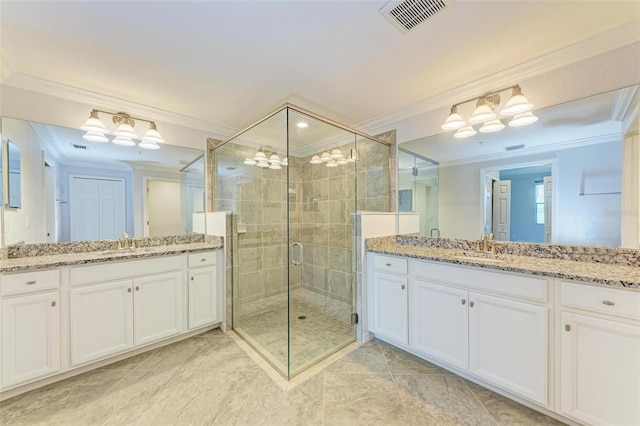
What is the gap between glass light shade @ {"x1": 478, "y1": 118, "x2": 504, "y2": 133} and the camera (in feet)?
6.52

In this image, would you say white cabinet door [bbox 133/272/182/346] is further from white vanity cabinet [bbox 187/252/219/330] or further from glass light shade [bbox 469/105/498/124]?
glass light shade [bbox 469/105/498/124]

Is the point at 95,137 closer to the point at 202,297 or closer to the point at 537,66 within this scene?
the point at 202,297

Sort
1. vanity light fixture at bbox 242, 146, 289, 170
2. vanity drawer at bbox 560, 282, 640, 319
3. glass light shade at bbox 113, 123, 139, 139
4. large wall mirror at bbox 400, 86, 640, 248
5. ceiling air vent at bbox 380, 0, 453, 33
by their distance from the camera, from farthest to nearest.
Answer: vanity light fixture at bbox 242, 146, 289, 170, glass light shade at bbox 113, 123, 139, 139, large wall mirror at bbox 400, 86, 640, 248, ceiling air vent at bbox 380, 0, 453, 33, vanity drawer at bbox 560, 282, 640, 319

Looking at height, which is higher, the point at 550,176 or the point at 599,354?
the point at 550,176

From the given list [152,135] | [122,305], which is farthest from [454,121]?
[122,305]

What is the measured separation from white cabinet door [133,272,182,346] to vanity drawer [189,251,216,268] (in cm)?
15

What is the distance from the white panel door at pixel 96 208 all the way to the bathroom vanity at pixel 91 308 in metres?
0.21

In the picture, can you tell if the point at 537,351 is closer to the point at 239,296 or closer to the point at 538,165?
the point at 538,165

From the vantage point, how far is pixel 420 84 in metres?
2.12

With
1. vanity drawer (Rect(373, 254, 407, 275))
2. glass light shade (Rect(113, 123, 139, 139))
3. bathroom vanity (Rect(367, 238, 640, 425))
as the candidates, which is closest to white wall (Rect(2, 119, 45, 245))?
glass light shade (Rect(113, 123, 139, 139))

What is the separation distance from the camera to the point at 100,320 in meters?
1.92

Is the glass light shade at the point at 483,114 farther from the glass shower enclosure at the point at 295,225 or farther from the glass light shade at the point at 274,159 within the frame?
the glass light shade at the point at 274,159

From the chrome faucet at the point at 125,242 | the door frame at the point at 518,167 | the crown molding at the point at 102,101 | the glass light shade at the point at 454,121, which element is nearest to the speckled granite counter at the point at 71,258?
the chrome faucet at the point at 125,242

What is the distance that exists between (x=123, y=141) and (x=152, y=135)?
0.27m
